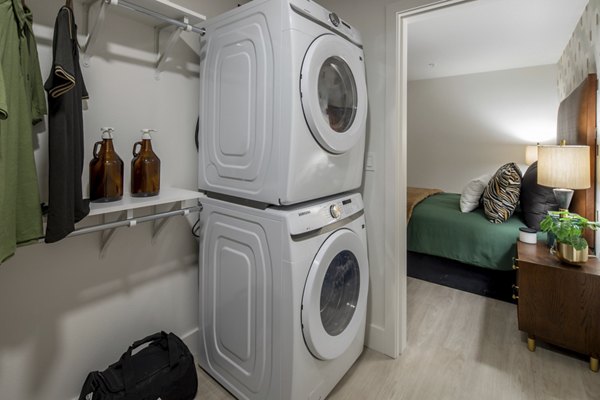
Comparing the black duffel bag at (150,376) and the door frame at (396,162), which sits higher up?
the door frame at (396,162)

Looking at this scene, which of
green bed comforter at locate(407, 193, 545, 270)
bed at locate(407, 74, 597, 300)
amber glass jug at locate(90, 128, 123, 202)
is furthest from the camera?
green bed comforter at locate(407, 193, 545, 270)

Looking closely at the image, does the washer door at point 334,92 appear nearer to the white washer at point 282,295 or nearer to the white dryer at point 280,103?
the white dryer at point 280,103

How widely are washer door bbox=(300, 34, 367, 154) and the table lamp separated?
138 cm

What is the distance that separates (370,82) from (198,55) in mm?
973

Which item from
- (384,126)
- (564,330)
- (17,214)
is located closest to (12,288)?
(17,214)

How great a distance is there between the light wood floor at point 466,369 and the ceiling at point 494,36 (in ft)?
6.33

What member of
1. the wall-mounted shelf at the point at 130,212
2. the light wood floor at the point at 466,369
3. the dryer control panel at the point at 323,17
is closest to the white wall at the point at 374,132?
the dryer control panel at the point at 323,17

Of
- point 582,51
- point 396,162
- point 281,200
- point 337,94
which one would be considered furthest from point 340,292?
point 582,51

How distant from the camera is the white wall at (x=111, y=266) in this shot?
1214mm

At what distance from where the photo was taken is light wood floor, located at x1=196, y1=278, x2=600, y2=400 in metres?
1.60

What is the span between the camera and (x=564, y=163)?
6.51 ft

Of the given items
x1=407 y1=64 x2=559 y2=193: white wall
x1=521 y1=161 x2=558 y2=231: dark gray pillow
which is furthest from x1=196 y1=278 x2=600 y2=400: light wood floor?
x1=407 y1=64 x2=559 y2=193: white wall

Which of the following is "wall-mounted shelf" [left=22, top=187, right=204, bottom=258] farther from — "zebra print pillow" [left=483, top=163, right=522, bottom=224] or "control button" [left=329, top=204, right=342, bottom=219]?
"zebra print pillow" [left=483, top=163, right=522, bottom=224]

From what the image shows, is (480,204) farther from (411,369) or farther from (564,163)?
(411,369)
